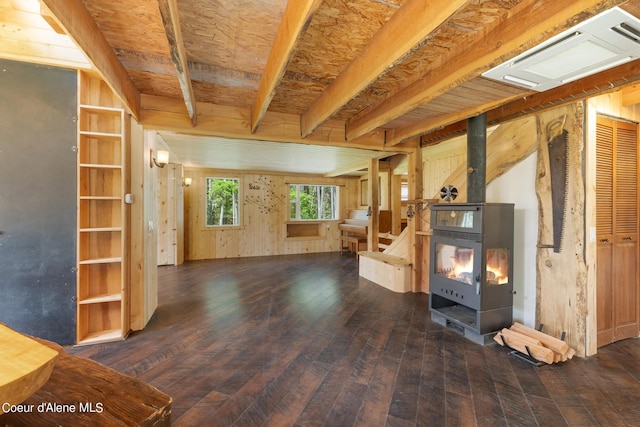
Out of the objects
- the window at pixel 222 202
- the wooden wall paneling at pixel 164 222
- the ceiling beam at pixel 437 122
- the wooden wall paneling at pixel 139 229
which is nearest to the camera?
the ceiling beam at pixel 437 122

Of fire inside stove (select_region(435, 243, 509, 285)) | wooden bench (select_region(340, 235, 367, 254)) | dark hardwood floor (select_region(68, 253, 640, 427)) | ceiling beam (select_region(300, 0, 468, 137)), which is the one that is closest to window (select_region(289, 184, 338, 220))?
wooden bench (select_region(340, 235, 367, 254))

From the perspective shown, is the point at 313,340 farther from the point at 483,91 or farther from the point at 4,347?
the point at 483,91

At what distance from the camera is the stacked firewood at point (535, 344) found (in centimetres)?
220

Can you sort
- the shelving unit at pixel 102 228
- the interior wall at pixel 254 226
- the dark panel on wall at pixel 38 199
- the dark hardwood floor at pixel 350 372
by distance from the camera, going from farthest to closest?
the interior wall at pixel 254 226, the shelving unit at pixel 102 228, the dark panel on wall at pixel 38 199, the dark hardwood floor at pixel 350 372

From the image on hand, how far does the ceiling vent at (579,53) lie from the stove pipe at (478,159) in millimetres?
809

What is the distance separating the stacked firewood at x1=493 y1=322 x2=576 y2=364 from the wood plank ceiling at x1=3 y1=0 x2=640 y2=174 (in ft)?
6.62

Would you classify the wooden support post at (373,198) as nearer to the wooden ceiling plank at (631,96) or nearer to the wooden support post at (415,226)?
the wooden support post at (415,226)

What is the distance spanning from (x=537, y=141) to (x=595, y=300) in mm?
1493

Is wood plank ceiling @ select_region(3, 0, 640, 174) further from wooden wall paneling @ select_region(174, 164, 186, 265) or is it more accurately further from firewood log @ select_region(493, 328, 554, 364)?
wooden wall paneling @ select_region(174, 164, 186, 265)

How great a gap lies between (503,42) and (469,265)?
187 centimetres

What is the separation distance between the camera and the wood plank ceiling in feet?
4.53

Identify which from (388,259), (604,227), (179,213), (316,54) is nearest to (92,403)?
(316,54)

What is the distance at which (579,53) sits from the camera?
4.97ft

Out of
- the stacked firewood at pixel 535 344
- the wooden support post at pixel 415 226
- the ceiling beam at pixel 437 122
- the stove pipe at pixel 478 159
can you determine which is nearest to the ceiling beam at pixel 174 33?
the ceiling beam at pixel 437 122
